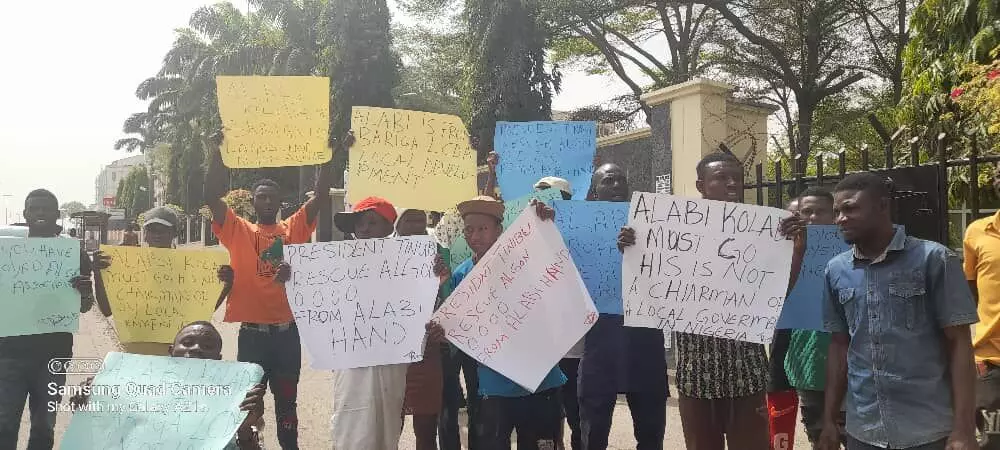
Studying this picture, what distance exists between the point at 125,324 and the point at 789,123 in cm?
1953

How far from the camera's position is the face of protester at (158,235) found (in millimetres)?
3951

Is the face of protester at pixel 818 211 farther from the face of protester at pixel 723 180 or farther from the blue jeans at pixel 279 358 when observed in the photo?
the blue jeans at pixel 279 358

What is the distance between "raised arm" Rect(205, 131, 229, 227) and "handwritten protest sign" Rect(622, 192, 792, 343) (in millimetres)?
2317

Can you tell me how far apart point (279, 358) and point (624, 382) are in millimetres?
1951

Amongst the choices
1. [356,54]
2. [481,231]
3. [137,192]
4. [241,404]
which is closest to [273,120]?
[481,231]

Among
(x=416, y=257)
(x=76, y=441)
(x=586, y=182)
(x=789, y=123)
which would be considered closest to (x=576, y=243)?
(x=416, y=257)

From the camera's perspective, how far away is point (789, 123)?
65.8 ft

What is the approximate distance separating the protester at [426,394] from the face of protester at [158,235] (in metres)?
1.63

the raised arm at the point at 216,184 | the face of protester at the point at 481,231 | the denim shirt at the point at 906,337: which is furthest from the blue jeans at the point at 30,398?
the denim shirt at the point at 906,337

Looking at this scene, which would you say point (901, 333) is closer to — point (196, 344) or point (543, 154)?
point (543, 154)

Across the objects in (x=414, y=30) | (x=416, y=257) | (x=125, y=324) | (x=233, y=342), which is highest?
(x=414, y=30)

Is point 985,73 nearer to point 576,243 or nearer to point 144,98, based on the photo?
point 576,243

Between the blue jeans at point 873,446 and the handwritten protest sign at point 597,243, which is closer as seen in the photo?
the blue jeans at point 873,446

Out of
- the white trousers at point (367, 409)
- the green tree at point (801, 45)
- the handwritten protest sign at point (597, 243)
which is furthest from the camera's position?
the green tree at point (801, 45)
